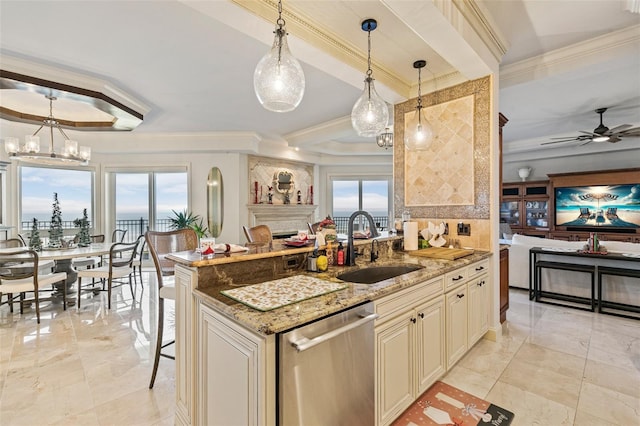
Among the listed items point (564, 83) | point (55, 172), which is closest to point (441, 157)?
point (564, 83)

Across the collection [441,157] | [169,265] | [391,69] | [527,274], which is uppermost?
[391,69]

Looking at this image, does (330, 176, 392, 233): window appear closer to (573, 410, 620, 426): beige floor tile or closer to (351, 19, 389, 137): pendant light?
(351, 19, 389, 137): pendant light

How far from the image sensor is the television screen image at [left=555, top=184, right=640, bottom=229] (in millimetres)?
6230

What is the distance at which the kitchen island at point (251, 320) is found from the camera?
115 centimetres

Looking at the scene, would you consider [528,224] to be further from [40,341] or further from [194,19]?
[40,341]

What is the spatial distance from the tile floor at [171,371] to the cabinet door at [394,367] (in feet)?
2.36

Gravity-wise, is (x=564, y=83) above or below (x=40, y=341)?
above

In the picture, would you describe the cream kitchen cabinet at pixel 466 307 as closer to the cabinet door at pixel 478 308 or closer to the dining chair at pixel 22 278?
the cabinet door at pixel 478 308

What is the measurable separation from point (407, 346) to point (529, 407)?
41.1 inches

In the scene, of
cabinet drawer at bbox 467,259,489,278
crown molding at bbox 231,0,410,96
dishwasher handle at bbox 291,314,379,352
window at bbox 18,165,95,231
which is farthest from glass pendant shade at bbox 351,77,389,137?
window at bbox 18,165,95,231

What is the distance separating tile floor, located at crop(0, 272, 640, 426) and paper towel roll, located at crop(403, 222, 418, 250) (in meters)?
1.12

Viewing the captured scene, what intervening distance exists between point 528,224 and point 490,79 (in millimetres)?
6202

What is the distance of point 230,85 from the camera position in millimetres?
3699

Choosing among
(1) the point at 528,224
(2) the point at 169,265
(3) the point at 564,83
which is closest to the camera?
(2) the point at 169,265
